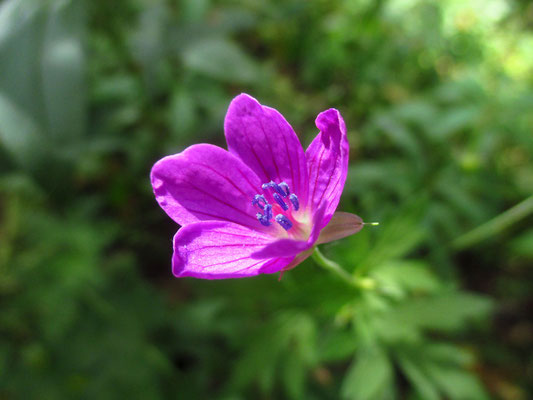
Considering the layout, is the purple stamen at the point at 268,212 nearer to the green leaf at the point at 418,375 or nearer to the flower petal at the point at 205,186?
the flower petal at the point at 205,186

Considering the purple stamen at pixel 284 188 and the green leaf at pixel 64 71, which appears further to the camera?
the green leaf at pixel 64 71

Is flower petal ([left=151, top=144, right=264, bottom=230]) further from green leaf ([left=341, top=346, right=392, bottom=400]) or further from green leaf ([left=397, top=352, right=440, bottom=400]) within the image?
green leaf ([left=397, top=352, right=440, bottom=400])

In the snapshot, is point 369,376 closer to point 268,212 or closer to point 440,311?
point 440,311

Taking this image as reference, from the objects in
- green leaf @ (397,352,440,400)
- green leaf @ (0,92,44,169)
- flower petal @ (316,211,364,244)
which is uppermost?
green leaf @ (0,92,44,169)

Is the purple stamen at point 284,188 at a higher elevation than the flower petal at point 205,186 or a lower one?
lower

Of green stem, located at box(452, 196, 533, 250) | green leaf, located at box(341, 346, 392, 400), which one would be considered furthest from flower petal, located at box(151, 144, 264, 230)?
green stem, located at box(452, 196, 533, 250)

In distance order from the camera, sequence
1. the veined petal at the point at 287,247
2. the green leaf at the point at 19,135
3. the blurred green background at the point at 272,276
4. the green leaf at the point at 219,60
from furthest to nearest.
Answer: the green leaf at the point at 219,60 → the blurred green background at the point at 272,276 → the green leaf at the point at 19,135 → the veined petal at the point at 287,247

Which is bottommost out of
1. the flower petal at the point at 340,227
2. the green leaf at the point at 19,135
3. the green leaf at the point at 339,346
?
the green leaf at the point at 339,346

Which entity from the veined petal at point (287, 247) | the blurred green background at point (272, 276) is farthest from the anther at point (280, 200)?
the blurred green background at point (272, 276)
